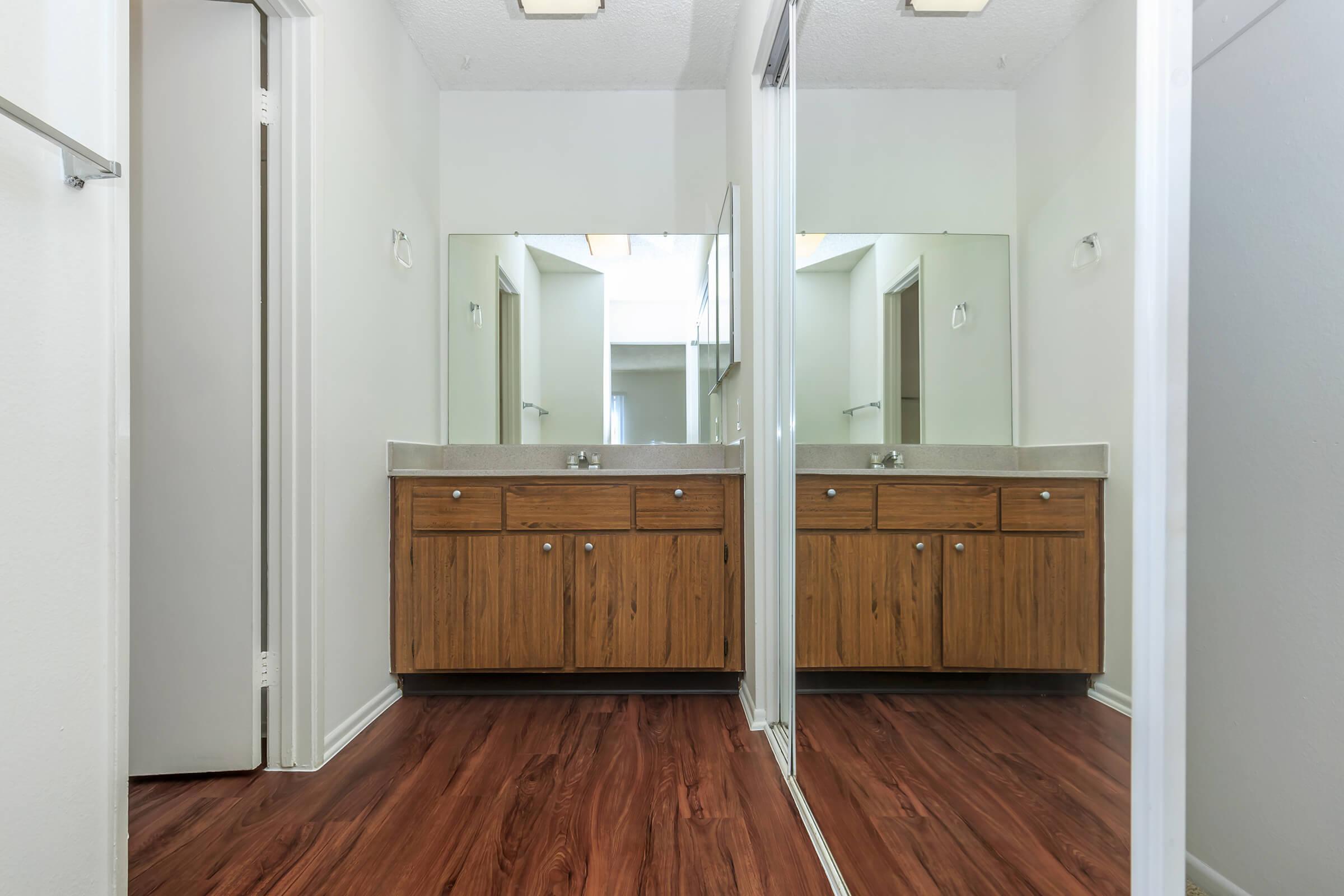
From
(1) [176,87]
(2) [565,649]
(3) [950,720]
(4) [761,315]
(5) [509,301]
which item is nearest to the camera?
(3) [950,720]

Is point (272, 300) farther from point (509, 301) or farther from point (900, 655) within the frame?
point (900, 655)

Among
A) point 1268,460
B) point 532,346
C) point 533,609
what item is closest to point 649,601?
point 533,609

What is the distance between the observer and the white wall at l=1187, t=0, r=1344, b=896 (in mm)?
424

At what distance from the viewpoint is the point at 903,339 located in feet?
3.78

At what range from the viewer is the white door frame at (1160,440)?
1.86 feet

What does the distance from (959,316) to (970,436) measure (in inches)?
8.3

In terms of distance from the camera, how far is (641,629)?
2439 millimetres

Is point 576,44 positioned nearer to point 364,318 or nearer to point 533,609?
point 364,318

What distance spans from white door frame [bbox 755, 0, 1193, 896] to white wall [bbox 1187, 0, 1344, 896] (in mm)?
13

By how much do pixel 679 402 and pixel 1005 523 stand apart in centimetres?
232

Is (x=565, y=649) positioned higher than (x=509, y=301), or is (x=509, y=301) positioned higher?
(x=509, y=301)

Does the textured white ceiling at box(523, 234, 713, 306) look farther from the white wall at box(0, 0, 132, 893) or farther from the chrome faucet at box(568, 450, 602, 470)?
the white wall at box(0, 0, 132, 893)

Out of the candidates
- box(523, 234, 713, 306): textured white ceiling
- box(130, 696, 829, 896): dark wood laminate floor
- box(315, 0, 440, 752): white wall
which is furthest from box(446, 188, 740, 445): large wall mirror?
box(130, 696, 829, 896): dark wood laminate floor

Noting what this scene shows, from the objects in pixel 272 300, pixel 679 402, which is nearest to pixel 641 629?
pixel 679 402
